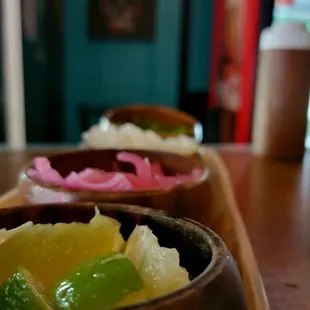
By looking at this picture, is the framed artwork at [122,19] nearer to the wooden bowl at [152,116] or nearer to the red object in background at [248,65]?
the red object in background at [248,65]

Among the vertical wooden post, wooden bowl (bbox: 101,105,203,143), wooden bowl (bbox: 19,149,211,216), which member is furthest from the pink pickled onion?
the vertical wooden post

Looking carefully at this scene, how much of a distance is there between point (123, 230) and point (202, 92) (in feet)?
11.3

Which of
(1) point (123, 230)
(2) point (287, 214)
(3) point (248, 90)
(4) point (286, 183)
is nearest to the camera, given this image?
(1) point (123, 230)

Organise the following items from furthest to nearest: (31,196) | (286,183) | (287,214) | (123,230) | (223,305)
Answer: (286,183), (287,214), (31,196), (123,230), (223,305)

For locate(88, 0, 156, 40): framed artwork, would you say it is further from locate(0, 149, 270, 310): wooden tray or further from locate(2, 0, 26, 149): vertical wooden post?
locate(0, 149, 270, 310): wooden tray

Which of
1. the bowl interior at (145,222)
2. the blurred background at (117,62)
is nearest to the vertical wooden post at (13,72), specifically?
the blurred background at (117,62)

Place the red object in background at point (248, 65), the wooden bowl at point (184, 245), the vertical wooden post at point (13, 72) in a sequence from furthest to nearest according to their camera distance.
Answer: the vertical wooden post at point (13, 72)
the red object in background at point (248, 65)
the wooden bowl at point (184, 245)

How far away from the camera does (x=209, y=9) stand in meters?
3.77

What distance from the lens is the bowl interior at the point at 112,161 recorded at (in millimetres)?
776

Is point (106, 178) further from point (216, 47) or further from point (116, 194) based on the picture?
point (216, 47)

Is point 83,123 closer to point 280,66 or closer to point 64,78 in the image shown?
point 64,78

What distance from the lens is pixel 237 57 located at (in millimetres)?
3338

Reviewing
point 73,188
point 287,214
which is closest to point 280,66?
point 287,214

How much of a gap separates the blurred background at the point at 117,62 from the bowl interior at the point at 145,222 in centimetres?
308
